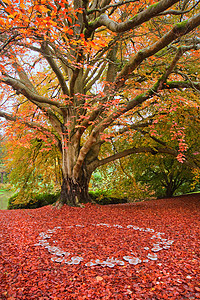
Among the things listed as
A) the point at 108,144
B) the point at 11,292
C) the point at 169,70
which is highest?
the point at 169,70

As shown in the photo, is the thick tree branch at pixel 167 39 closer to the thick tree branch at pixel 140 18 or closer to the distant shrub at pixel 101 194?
the thick tree branch at pixel 140 18

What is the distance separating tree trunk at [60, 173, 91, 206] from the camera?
5348 mm

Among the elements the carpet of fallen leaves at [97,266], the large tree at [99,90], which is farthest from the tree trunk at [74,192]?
the carpet of fallen leaves at [97,266]

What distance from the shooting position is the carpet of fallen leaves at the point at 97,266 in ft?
5.50

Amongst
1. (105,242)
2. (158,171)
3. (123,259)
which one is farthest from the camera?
(158,171)

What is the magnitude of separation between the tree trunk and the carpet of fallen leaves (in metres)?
1.68

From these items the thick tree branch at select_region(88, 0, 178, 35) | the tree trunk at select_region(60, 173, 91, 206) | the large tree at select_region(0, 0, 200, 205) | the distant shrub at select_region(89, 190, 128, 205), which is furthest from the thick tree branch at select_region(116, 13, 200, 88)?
the distant shrub at select_region(89, 190, 128, 205)

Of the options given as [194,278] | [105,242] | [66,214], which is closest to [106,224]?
[105,242]

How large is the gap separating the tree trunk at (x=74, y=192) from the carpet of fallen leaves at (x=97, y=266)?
1676 mm

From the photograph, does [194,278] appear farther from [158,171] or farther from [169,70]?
[158,171]

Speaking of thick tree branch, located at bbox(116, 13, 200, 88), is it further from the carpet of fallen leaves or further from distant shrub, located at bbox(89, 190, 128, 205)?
distant shrub, located at bbox(89, 190, 128, 205)

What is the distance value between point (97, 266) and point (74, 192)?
3413 mm

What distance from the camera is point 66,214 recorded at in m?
4.47

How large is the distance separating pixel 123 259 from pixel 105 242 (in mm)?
536
